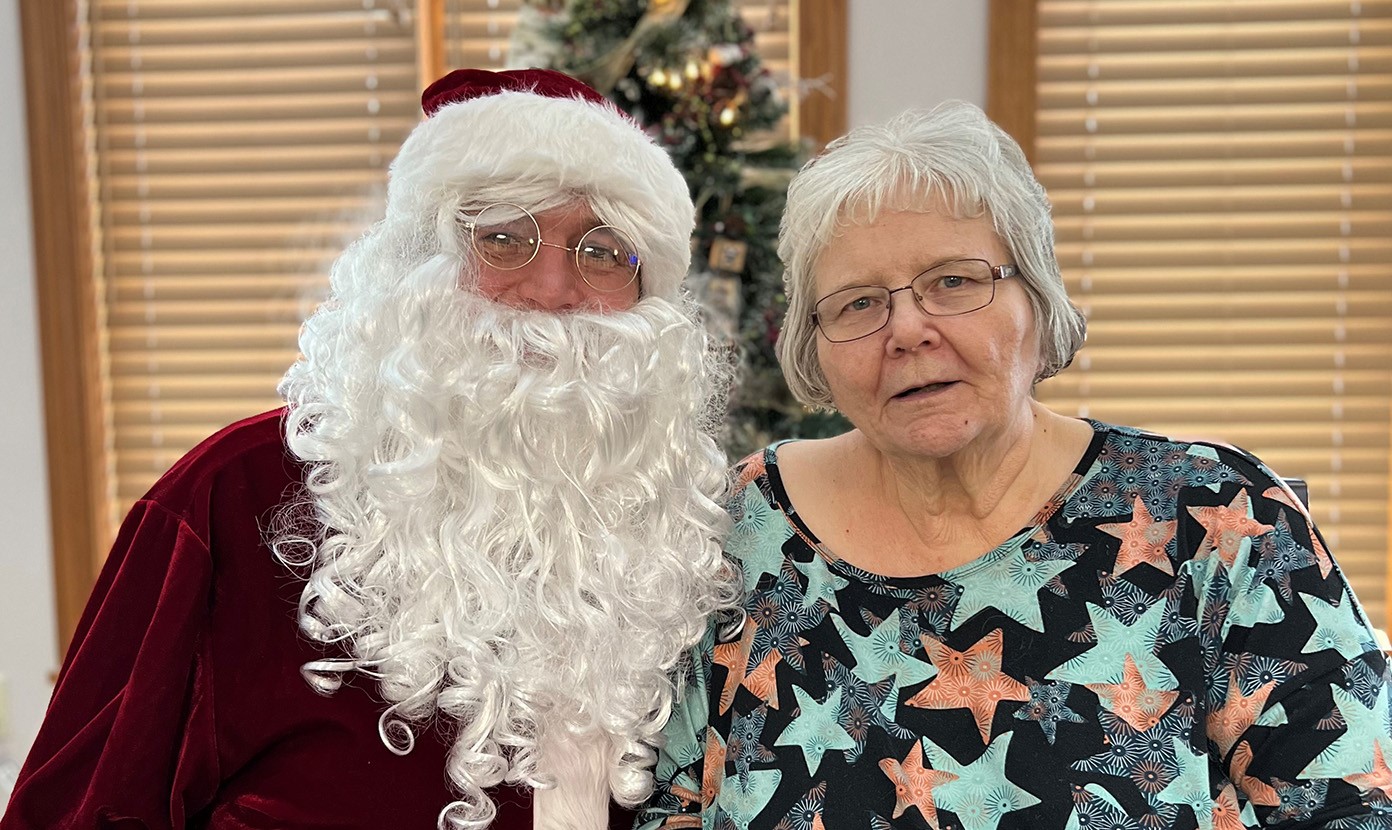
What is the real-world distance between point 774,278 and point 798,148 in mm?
354

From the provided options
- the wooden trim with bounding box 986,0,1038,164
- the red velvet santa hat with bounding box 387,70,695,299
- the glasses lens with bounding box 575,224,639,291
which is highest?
the wooden trim with bounding box 986,0,1038,164

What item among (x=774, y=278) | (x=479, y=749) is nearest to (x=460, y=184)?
(x=479, y=749)

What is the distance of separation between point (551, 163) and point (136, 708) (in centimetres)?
93

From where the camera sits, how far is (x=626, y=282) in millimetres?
1728

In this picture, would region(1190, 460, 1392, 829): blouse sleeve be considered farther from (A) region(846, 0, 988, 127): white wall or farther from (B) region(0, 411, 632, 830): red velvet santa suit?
(A) region(846, 0, 988, 127): white wall

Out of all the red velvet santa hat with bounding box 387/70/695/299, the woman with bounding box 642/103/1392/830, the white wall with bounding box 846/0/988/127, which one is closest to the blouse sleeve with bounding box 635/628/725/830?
the woman with bounding box 642/103/1392/830

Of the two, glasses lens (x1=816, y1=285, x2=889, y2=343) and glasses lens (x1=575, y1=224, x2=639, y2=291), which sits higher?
glasses lens (x1=575, y1=224, x2=639, y2=291)

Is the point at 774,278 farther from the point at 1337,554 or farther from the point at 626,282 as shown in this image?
the point at 1337,554

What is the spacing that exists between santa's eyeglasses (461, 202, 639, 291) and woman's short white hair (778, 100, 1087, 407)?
0.89 feet

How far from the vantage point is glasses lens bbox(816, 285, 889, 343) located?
1.52 meters

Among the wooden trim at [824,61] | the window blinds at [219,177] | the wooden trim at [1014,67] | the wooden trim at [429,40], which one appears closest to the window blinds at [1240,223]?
the wooden trim at [1014,67]

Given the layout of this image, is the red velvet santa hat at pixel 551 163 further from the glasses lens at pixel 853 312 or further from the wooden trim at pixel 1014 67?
the wooden trim at pixel 1014 67

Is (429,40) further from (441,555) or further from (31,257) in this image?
(441,555)

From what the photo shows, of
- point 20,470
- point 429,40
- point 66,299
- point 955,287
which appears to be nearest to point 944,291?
point 955,287
